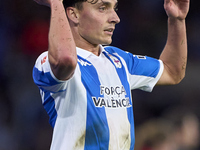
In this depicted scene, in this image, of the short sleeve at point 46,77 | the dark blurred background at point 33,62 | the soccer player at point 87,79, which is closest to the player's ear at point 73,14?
the soccer player at point 87,79

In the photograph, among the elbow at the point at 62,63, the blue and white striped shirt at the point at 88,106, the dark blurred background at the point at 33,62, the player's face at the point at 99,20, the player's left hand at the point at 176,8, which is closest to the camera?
the elbow at the point at 62,63

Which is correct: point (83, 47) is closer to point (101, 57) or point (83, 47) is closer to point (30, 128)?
point (101, 57)

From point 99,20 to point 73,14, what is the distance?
0.21m

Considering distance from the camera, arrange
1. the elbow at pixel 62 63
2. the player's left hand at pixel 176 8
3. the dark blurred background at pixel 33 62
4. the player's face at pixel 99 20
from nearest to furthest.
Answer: the elbow at pixel 62 63 → the player's face at pixel 99 20 → the player's left hand at pixel 176 8 → the dark blurred background at pixel 33 62

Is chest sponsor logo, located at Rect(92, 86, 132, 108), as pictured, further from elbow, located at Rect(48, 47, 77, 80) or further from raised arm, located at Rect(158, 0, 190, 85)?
raised arm, located at Rect(158, 0, 190, 85)

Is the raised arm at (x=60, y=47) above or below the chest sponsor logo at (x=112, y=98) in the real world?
above

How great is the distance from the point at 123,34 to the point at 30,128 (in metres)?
2.23

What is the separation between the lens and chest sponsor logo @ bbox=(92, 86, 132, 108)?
242 cm

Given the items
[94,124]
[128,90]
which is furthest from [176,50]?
[94,124]

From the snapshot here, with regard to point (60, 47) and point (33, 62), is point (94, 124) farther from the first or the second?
point (33, 62)

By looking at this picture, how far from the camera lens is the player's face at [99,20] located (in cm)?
257

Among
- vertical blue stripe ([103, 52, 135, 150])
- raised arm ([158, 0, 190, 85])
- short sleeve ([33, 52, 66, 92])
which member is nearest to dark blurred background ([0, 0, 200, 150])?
raised arm ([158, 0, 190, 85])

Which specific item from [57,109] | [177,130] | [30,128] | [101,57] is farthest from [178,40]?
[30,128]

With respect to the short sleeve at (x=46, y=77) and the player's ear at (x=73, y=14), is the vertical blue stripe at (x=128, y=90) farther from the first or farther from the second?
the short sleeve at (x=46, y=77)
